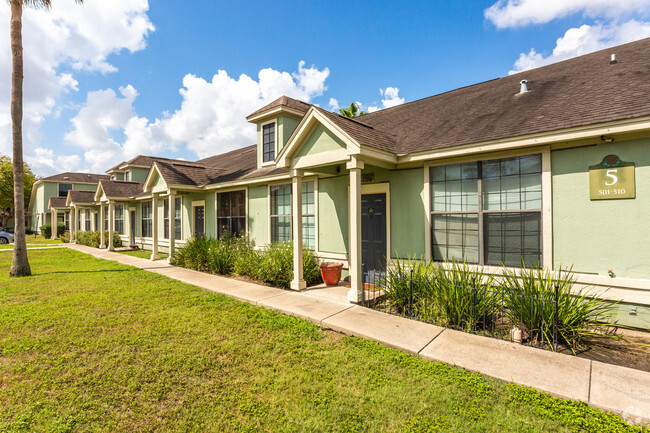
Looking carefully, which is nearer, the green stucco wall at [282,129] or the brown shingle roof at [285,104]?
the brown shingle roof at [285,104]

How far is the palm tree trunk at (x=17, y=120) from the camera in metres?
10.0

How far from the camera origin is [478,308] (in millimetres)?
5000

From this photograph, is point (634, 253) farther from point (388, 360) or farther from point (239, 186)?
point (239, 186)

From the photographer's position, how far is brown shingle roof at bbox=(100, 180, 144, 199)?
59.5 ft

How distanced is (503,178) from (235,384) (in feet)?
19.2

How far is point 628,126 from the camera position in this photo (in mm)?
4543

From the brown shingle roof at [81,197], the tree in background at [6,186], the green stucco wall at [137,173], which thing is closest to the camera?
the brown shingle roof at [81,197]

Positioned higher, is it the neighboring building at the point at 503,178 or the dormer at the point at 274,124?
the dormer at the point at 274,124

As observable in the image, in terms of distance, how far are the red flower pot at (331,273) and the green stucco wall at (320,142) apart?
2997 millimetres

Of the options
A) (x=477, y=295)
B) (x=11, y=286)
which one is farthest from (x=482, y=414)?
(x=11, y=286)

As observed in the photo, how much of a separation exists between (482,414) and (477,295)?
2.45 metres

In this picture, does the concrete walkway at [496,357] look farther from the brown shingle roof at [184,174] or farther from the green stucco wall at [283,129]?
the brown shingle roof at [184,174]

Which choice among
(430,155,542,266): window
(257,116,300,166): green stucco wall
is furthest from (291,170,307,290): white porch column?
(257,116,300,166): green stucco wall

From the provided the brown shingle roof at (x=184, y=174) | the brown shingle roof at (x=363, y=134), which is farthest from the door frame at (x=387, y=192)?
the brown shingle roof at (x=184, y=174)
